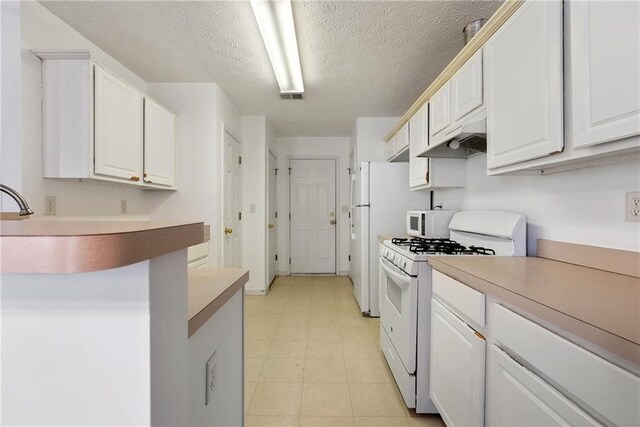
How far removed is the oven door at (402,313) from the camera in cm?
167

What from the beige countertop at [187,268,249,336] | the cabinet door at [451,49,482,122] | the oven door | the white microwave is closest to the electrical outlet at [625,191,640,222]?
the cabinet door at [451,49,482,122]

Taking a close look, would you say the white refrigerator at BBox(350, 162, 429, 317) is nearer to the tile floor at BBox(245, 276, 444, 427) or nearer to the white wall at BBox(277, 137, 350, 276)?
the tile floor at BBox(245, 276, 444, 427)

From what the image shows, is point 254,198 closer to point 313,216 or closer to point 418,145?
point 313,216

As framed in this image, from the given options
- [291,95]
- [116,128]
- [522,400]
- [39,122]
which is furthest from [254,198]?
[522,400]

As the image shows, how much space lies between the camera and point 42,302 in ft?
1.49

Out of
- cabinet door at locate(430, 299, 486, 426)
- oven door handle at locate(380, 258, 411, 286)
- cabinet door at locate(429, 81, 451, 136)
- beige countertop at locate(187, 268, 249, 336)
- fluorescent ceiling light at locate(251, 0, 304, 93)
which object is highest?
fluorescent ceiling light at locate(251, 0, 304, 93)

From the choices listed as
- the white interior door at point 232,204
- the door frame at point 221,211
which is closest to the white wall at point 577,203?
the door frame at point 221,211

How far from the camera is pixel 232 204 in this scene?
3545mm

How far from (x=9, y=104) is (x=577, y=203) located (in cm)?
234

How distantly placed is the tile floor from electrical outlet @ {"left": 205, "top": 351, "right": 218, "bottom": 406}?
936mm

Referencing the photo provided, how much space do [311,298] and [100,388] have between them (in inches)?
135

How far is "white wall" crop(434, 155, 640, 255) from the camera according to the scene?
116 centimetres

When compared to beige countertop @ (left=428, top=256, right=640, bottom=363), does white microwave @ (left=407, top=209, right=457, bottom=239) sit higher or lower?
higher

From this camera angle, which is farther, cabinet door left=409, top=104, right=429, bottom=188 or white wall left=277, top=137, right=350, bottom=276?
white wall left=277, top=137, right=350, bottom=276
